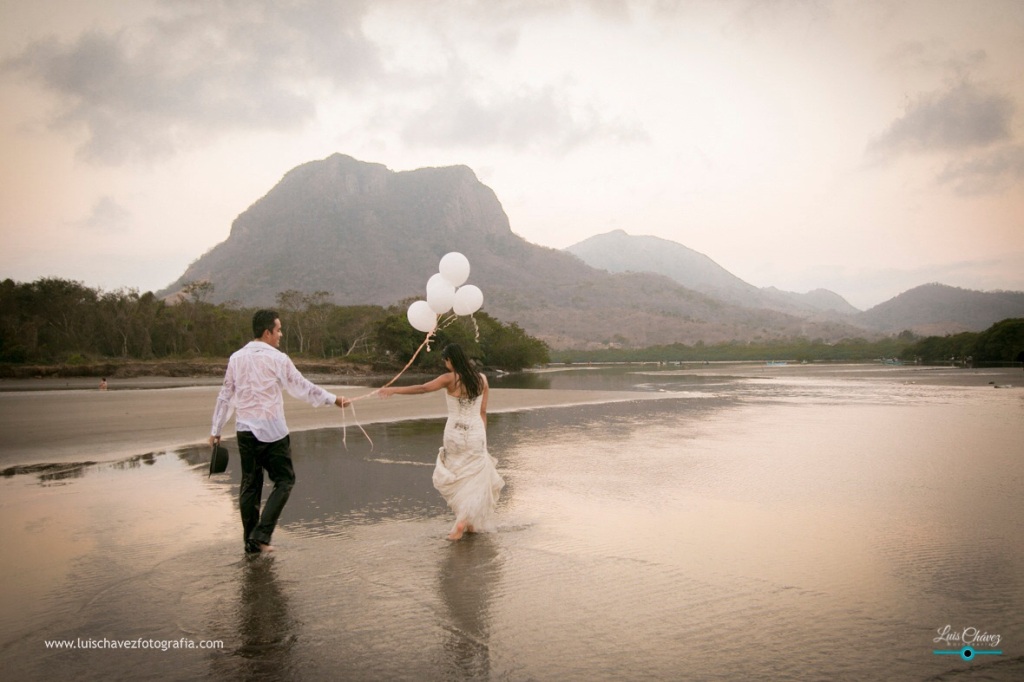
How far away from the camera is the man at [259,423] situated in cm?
655

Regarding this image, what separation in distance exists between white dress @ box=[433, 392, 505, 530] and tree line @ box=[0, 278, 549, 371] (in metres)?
39.0

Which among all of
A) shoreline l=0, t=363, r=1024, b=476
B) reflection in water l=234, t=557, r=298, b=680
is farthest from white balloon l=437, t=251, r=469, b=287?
reflection in water l=234, t=557, r=298, b=680

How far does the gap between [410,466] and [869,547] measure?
313 inches

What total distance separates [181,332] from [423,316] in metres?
67.6

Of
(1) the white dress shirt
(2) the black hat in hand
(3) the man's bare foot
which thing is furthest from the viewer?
(3) the man's bare foot

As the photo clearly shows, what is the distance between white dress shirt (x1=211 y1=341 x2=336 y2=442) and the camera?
6.54 meters

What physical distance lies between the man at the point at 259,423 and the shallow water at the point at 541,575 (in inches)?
16.1

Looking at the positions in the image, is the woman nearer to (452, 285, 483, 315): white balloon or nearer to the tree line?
(452, 285, 483, 315): white balloon

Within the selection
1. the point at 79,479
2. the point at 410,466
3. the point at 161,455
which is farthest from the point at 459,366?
the point at 161,455

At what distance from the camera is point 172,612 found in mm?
5086

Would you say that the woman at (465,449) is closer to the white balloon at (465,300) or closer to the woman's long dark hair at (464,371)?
the woman's long dark hair at (464,371)

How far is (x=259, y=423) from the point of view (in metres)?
6.54

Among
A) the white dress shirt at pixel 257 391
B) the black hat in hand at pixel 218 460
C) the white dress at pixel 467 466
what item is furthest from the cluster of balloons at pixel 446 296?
the black hat in hand at pixel 218 460

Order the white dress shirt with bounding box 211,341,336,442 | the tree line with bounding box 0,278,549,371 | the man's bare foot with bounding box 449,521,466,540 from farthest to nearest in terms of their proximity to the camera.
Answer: the tree line with bounding box 0,278,549,371 < the man's bare foot with bounding box 449,521,466,540 < the white dress shirt with bounding box 211,341,336,442
